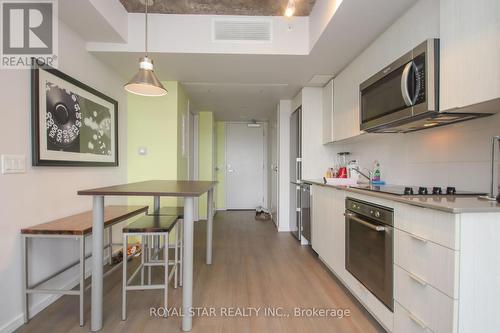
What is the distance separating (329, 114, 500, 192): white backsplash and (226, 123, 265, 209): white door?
12.3 ft

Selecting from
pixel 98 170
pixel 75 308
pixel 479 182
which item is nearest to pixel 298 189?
pixel 479 182

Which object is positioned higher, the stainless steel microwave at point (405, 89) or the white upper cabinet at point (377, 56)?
the white upper cabinet at point (377, 56)

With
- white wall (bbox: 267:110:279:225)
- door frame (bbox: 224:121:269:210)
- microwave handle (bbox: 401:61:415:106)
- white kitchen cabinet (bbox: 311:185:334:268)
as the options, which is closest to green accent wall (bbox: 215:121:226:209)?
door frame (bbox: 224:121:269:210)

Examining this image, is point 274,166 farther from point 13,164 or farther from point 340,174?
point 13,164

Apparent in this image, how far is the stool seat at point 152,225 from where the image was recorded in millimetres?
1777

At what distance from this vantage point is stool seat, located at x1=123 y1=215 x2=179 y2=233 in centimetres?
178

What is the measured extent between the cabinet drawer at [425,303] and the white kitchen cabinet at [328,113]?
6.38 feet

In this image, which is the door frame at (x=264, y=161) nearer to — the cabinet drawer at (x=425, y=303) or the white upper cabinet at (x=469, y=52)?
the cabinet drawer at (x=425, y=303)

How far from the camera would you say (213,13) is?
242cm

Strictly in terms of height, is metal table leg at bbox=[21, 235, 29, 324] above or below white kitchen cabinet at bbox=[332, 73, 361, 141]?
below

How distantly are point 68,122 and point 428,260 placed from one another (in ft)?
8.87

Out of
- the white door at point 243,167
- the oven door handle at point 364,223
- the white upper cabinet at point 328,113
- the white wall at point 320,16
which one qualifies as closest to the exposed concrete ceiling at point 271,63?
the white wall at point 320,16

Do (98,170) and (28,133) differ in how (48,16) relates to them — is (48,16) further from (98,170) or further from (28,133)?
(98,170)

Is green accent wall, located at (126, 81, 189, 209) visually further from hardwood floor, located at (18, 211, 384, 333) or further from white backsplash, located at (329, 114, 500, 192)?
→ white backsplash, located at (329, 114, 500, 192)
